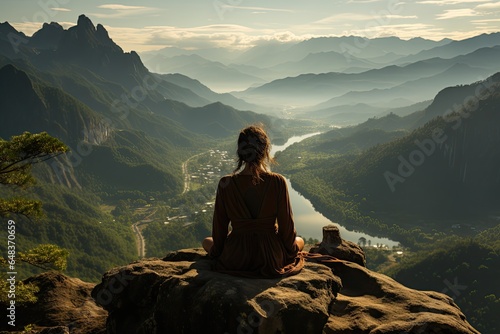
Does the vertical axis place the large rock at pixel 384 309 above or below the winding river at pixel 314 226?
above

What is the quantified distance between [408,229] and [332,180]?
176 feet

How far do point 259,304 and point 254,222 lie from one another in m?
2.15

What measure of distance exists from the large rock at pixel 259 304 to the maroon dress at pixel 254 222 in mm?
507

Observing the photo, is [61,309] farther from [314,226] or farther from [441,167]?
[441,167]

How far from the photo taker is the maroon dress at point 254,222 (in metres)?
9.22

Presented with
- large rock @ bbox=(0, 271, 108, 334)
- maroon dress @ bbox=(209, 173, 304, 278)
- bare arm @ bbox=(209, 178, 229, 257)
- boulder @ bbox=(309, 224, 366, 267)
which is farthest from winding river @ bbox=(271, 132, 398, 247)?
maroon dress @ bbox=(209, 173, 304, 278)

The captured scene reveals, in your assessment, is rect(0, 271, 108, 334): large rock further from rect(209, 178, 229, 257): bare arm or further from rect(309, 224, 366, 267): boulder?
rect(309, 224, 366, 267): boulder

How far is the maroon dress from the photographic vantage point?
922 centimetres

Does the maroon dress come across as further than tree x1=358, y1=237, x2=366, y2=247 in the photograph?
No

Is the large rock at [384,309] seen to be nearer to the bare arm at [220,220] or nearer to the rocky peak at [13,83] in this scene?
the bare arm at [220,220]

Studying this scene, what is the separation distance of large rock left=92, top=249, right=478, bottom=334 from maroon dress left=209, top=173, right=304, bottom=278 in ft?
1.66

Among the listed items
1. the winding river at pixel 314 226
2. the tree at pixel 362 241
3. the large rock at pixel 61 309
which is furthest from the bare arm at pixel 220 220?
the tree at pixel 362 241

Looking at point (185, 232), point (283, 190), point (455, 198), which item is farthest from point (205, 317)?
point (455, 198)

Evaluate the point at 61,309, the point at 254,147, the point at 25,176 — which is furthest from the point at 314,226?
the point at 254,147
